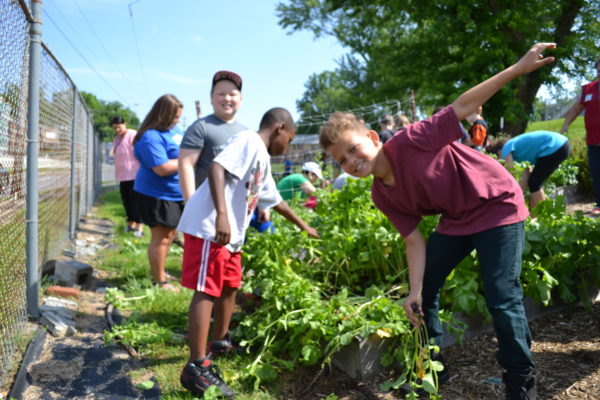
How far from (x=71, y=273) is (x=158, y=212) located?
1020mm

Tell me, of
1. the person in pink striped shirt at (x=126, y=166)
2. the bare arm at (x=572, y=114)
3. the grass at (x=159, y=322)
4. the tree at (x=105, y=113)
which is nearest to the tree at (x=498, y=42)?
the bare arm at (x=572, y=114)

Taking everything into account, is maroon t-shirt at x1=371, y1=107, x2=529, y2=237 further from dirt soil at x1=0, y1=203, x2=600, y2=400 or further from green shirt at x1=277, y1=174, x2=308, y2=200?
green shirt at x1=277, y1=174, x2=308, y2=200

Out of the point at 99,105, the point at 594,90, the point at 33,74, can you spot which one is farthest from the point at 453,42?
the point at 99,105

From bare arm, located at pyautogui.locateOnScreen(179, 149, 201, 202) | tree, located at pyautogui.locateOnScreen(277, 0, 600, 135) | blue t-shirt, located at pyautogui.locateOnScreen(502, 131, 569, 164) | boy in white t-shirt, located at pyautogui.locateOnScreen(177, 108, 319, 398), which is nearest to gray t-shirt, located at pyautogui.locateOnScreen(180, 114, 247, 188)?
bare arm, located at pyautogui.locateOnScreen(179, 149, 201, 202)

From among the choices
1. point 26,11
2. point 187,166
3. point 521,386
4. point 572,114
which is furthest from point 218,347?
point 572,114

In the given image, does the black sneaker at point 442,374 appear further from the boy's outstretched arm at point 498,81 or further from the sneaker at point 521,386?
the boy's outstretched arm at point 498,81

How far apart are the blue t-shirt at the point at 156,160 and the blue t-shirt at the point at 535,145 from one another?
3.52m

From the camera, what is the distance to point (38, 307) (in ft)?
11.4

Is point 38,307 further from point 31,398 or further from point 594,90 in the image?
point 594,90

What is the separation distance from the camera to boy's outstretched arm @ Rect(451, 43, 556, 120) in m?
2.00

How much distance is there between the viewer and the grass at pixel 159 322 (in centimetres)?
274

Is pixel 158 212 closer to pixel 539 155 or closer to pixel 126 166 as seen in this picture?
pixel 126 166

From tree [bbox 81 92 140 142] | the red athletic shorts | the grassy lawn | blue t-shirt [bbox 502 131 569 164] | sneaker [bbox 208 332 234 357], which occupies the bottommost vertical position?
the grassy lawn

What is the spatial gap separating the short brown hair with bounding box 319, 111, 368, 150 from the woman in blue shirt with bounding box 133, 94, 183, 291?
2.23 m
